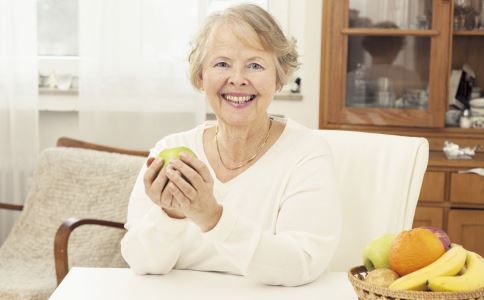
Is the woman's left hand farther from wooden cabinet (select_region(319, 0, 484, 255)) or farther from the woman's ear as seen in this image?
wooden cabinet (select_region(319, 0, 484, 255))

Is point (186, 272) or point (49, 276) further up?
point (186, 272)

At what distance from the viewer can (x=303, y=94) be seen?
11.9 feet

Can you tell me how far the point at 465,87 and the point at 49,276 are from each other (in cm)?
190

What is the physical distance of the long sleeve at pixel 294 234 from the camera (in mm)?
1525

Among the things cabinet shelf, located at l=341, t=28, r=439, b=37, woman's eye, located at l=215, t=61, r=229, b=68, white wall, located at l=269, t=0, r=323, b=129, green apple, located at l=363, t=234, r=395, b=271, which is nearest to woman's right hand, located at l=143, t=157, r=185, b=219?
green apple, located at l=363, t=234, r=395, b=271

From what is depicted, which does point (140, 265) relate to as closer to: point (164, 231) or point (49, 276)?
point (164, 231)

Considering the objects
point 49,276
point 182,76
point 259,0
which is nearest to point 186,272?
point 49,276

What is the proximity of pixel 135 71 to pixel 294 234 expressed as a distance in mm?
2030

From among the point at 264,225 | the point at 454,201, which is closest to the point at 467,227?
the point at 454,201

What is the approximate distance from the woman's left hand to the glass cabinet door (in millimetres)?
2054

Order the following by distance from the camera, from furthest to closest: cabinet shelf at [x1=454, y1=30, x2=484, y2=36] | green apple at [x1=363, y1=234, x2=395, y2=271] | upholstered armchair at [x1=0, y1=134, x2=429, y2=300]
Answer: cabinet shelf at [x1=454, y1=30, x2=484, y2=36]
upholstered armchair at [x1=0, y1=134, x2=429, y2=300]
green apple at [x1=363, y1=234, x2=395, y2=271]

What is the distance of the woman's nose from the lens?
6.07 feet

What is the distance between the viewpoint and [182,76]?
357 cm

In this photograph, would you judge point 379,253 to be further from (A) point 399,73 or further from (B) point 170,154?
(A) point 399,73
